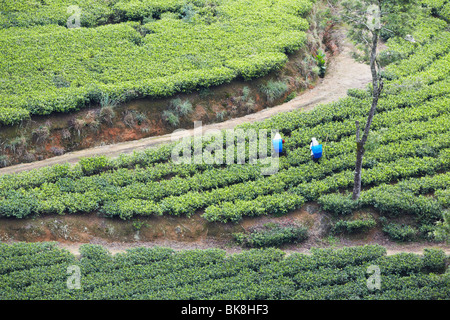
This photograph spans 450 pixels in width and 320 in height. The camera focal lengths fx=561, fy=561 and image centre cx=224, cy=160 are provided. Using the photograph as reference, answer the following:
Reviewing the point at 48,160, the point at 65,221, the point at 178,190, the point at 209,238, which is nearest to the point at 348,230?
the point at 209,238

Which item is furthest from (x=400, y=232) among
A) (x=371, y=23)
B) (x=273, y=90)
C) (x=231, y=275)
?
(x=273, y=90)

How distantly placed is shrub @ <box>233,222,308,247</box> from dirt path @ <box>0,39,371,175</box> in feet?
19.7

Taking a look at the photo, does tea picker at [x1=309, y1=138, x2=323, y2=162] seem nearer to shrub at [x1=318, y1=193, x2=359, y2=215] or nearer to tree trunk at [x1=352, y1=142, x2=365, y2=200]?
shrub at [x1=318, y1=193, x2=359, y2=215]

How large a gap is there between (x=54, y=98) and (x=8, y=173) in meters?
3.93

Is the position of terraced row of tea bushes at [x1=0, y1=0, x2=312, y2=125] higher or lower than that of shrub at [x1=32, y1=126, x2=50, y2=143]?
higher

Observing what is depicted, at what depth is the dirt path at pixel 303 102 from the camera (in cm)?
2319

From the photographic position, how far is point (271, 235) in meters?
19.9

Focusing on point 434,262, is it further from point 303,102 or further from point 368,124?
point 303,102

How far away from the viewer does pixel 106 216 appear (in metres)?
20.4

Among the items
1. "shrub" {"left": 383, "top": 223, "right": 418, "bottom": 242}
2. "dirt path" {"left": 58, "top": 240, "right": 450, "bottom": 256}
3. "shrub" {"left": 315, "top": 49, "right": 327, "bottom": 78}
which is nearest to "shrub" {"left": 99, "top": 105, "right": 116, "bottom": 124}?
"dirt path" {"left": 58, "top": 240, "right": 450, "bottom": 256}

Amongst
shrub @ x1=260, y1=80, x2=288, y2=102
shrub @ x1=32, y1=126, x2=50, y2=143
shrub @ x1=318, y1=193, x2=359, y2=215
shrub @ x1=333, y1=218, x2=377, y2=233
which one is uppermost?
shrub @ x1=260, y1=80, x2=288, y2=102

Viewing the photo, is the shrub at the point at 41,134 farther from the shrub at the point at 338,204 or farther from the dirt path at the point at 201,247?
the shrub at the point at 338,204

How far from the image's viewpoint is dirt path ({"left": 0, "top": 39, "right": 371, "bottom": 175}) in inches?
913

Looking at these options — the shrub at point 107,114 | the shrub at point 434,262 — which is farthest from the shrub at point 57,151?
the shrub at point 434,262
